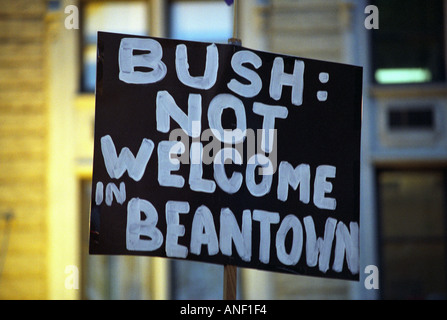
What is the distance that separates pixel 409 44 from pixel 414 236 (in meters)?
2.53

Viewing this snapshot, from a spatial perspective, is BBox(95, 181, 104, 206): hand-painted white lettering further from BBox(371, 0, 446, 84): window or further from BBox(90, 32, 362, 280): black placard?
BBox(371, 0, 446, 84): window

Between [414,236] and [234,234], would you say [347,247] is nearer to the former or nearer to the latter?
[234,234]

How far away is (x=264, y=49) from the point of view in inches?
339

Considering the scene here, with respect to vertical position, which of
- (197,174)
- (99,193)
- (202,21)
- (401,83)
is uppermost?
(202,21)

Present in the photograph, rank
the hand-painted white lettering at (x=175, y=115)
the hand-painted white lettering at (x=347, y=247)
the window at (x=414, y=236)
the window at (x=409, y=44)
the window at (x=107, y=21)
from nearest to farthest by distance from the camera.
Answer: the hand-painted white lettering at (x=175, y=115), the hand-painted white lettering at (x=347, y=247), the window at (x=414, y=236), the window at (x=409, y=44), the window at (x=107, y=21)

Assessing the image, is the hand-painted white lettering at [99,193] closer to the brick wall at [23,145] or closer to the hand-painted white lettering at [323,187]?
the hand-painted white lettering at [323,187]

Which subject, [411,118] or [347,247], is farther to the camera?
[411,118]

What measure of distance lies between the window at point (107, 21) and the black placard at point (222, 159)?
210 inches

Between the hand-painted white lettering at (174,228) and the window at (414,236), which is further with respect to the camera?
the window at (414,236)

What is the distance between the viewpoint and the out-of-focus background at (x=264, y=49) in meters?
8.45

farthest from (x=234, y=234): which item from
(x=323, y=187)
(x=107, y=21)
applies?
(x=107, y=21)

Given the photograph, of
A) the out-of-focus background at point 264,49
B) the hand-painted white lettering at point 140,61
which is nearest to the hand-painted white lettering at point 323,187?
the hand-painted white lettering at point 140,61
